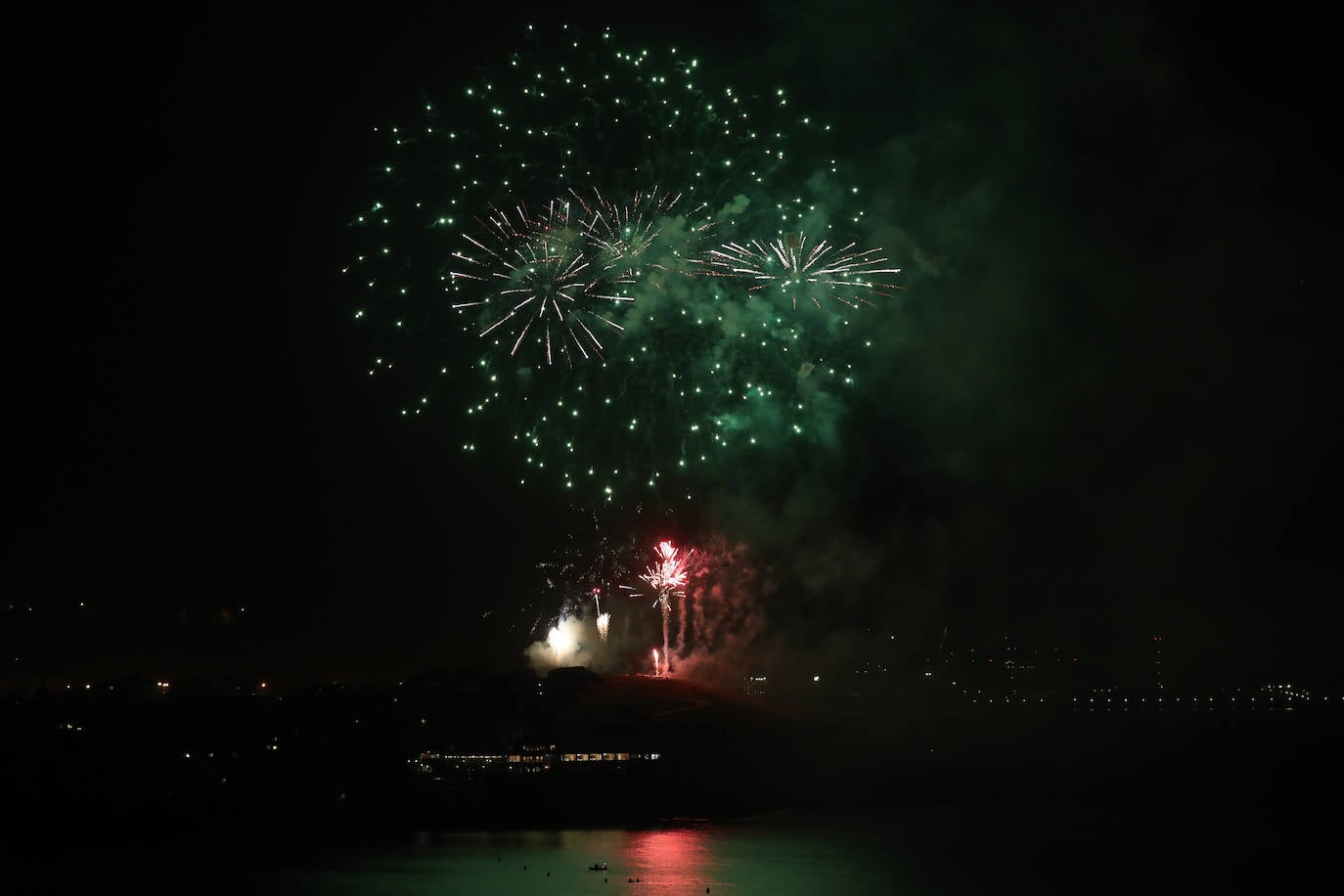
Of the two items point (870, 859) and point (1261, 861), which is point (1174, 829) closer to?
point (1261, 861)

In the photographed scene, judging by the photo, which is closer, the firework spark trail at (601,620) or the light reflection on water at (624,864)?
the light reflection on water at (624,864)

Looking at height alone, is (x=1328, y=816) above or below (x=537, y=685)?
below

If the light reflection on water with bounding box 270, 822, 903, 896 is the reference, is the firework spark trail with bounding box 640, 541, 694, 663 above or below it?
above

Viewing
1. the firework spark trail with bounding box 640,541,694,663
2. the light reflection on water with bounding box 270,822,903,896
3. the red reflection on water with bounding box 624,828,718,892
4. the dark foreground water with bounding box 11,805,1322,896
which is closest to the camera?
the light reflection on water with bounding box 270,822,903,896

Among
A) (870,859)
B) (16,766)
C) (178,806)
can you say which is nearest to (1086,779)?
(870,859)

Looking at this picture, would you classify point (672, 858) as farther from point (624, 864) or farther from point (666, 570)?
point (666, 570)

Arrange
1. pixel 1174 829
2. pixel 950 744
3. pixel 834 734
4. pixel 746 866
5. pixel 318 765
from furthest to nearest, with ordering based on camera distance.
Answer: pixel 950 744, pixel 834 734, pixel 318 765, pixel 1174 829, pixel 746 866
